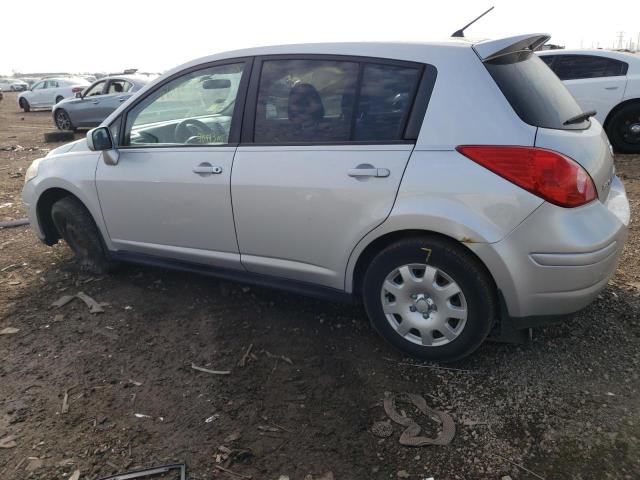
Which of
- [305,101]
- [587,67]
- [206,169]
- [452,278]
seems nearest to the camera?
[452,278]

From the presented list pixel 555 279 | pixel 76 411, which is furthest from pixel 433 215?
pixel 76 411

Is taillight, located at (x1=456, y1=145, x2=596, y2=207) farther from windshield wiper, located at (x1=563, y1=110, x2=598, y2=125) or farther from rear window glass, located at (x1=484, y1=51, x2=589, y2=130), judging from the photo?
windshield wiper, located at (x1=563, y1=110, x2=598, y2=125)

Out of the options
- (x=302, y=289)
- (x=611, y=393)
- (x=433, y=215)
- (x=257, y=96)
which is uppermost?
(x=257, y=96)

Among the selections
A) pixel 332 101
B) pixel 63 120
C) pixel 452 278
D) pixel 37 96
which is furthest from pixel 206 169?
pixel 37 96

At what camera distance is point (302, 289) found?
3.15 m

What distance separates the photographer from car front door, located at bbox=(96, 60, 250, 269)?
321 centimetres

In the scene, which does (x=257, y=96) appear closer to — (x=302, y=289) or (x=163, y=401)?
(x=302, y=289)

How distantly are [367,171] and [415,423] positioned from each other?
1305 mm

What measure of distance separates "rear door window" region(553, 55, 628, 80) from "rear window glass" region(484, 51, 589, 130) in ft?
20.0

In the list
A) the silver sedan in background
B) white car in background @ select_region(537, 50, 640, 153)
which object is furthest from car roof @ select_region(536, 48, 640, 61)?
the silver sedan in background

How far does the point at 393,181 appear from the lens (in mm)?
2609

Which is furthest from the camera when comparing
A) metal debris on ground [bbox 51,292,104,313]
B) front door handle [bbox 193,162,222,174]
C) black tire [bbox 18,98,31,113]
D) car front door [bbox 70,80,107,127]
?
black tire [bbox 18,98,31,113]

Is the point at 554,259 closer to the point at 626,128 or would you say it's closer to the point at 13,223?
the point at 13,223

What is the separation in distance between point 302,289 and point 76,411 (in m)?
1.42
